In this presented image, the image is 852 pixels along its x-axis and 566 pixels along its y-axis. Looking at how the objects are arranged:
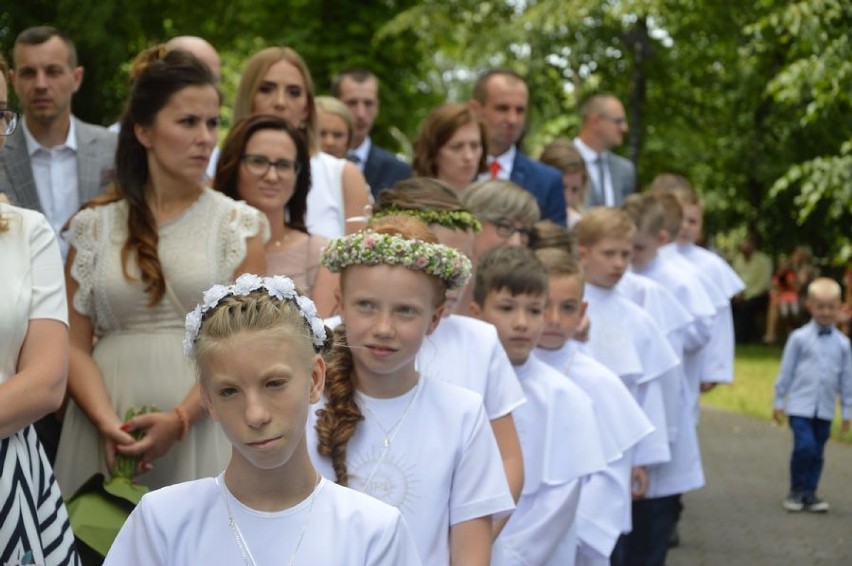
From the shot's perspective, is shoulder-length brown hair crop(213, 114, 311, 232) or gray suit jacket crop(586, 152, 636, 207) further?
gray suit jacket crop(586, 152, 636, 207)

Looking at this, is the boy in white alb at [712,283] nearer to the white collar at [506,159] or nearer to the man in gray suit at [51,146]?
the white collar at [506,159]

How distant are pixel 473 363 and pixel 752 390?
1774 cm

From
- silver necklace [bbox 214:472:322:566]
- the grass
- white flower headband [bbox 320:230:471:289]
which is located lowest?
the grass

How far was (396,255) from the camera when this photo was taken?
16.7 ft

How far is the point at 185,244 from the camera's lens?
19.8 feet

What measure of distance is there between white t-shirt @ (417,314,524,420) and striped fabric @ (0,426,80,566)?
1.54 m

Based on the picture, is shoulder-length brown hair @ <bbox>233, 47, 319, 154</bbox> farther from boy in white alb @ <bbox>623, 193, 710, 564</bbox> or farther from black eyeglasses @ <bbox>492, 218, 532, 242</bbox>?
boy in white alb @ <bbox>623, 193, 710, 564</bbox>

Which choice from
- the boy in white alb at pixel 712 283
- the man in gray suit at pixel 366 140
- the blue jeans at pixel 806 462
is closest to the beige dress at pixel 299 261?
the man in gray suit at pixel 366 140

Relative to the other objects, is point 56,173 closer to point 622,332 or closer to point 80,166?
point 80,166

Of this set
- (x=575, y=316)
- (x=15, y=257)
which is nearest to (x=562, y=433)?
(x=575, y=316)

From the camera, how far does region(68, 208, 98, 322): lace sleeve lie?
6016 mm

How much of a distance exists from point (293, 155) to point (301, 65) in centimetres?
137

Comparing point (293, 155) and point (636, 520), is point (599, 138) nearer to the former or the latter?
Result: point (636, 520)

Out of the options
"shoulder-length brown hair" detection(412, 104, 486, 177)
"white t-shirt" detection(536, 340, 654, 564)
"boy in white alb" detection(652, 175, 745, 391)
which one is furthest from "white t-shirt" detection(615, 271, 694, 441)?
"white t-shirt" detection(536, 340, 654, 564)
